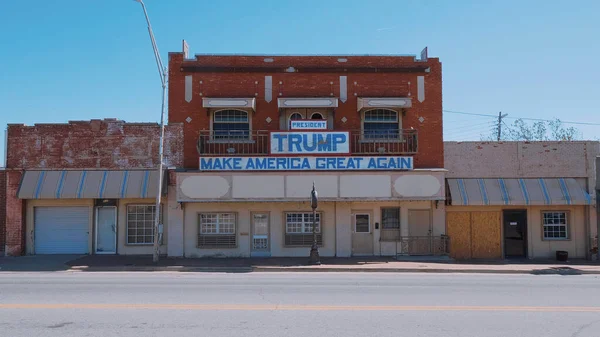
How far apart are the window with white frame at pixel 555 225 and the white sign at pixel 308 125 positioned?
33.4 ft

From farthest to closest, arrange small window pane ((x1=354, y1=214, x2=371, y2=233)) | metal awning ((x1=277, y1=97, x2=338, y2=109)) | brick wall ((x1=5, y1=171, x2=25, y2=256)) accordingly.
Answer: small window pane ((x1=354, y1=214, x2=371, y2=233)), metal awning ((x1=277, y1=97, x2=338, y2=109)), brick wall ((x1=5, y1=171, x2=25, y2=256))

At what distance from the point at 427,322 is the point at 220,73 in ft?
50.1

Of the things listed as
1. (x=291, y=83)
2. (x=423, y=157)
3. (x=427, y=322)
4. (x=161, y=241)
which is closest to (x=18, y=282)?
(x=161, y=241)

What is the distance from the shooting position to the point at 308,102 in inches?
818

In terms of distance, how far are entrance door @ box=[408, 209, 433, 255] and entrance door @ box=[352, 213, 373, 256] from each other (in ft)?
5.41

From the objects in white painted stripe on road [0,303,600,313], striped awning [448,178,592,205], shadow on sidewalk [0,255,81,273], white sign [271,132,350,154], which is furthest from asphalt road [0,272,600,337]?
white sign [271,132,350,154]

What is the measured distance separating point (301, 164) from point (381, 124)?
4039 mm

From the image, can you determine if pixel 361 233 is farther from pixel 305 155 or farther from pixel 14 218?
pixel 14 218

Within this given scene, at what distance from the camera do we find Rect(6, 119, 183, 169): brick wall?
2052cm

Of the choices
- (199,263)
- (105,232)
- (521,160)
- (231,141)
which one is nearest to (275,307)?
(199,263)

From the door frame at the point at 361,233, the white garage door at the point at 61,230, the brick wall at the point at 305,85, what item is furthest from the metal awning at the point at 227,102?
the white garage door at the point at 61,230

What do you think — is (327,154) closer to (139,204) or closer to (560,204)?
(139,204)

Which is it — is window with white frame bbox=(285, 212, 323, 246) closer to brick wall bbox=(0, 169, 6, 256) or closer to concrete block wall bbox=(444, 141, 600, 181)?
concrete block wall bbox=(444, 141, 600, 181)

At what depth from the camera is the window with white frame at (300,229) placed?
20.8 meters
